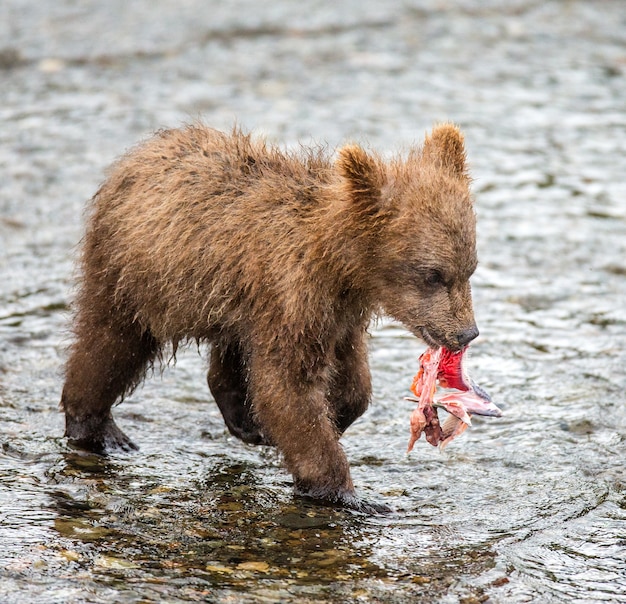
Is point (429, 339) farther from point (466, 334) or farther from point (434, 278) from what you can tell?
point (434, 278)

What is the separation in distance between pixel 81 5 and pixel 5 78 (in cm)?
349

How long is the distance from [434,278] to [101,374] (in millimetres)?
2235

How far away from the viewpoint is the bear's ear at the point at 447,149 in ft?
22.2

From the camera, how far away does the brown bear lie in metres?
6.50

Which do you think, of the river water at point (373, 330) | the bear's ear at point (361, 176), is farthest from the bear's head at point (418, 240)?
the river water at point (373, 330)

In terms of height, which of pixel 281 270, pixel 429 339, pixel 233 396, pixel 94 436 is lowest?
pixel 94 436

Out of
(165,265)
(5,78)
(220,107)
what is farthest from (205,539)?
(5,78)

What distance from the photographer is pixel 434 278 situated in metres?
6.46

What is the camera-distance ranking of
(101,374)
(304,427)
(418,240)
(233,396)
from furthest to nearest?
(233,396) < (101,374) < (304,427) < (418,240)

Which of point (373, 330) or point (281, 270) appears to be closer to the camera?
point (281, 270)

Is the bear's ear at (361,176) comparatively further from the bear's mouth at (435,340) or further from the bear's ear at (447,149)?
the bear's mouth at (435,340)

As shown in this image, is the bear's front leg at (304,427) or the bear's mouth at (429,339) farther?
the bear's front leg at (304,427)

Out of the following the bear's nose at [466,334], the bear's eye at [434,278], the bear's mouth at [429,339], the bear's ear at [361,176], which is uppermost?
the bear's ear at [361,176]

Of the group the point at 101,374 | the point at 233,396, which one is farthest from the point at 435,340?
the point at 101,374
